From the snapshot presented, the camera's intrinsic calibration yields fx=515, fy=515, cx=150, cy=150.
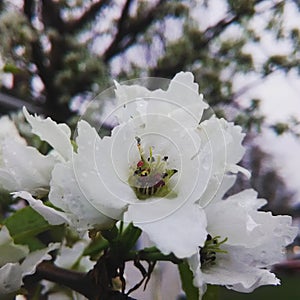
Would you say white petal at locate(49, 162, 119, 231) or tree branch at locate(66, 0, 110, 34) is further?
tree branch at locate(66, 0, 110, 34)

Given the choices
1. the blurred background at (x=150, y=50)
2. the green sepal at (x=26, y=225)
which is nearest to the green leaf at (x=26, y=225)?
the green sepal at (x=26, y=225)

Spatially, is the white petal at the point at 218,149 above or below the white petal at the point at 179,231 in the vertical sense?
above

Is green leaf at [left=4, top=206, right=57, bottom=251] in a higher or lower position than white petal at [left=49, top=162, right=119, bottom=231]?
higher

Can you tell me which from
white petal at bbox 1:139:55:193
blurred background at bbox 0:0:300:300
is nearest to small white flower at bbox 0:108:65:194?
white petal at bbox 1:139:55:193

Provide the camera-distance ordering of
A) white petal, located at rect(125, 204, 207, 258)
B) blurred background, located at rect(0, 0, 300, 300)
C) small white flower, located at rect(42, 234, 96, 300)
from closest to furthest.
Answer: white petal, located at rect(125, 204, 207, 258) → small white flower, located at rect(42, 234, 96, 300) → blurred background, located at rect(0, 0, 300, 300)

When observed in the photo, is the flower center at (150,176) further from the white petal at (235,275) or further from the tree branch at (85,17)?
the tree branch at (85,17)

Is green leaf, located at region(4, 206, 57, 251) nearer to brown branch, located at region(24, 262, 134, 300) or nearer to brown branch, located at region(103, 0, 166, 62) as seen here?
brown branch, located at region(24, 262, 134, 300)

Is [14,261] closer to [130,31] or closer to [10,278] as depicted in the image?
[10,278]

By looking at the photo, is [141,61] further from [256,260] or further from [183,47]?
[256,260]
